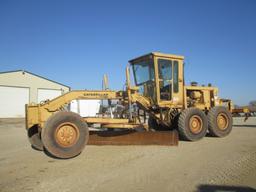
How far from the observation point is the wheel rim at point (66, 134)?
6.95 metres

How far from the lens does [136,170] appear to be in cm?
580

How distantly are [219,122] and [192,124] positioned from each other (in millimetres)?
1824

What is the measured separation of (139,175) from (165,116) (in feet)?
16.1

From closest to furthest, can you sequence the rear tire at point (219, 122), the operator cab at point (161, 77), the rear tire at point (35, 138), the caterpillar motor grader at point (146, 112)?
the caterpillar motor grader at point (146, 112) < the rear tire at point (35, 138) < the operator cab at point (161, 77) < the rear tire at point (219, 122)

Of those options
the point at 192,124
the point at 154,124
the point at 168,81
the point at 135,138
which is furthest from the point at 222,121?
the point at 135,138

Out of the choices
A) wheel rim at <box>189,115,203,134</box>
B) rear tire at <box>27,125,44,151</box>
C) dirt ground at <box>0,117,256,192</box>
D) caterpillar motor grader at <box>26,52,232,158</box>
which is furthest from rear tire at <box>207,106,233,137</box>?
rear tire at <box>27,125,44,151</box>

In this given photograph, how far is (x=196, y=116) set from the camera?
32.3ft

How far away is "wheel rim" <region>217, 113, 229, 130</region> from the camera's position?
11.0 meters

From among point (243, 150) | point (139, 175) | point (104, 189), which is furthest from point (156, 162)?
point (243, 150)

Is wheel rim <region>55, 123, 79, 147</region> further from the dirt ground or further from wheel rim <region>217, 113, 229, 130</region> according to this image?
wheel rim <region>217, 113, 229, 130</region>

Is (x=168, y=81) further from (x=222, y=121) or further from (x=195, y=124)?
(x=222, y=121)

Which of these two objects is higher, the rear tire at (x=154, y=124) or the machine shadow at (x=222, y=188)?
the rear tire at (x=154, y=124)

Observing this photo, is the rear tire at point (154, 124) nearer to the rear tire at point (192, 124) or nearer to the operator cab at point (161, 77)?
the operator cab at point (161, 77)

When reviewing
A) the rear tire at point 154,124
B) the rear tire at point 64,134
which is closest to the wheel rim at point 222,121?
the rear tire at point 154,124
